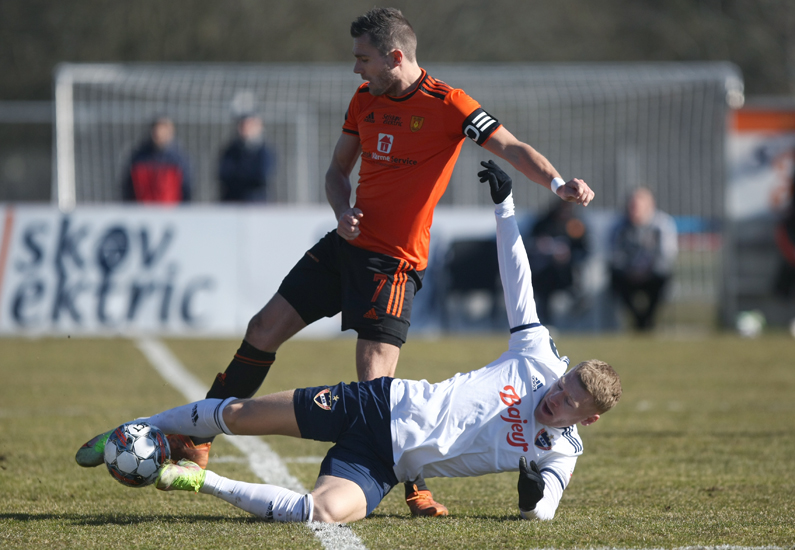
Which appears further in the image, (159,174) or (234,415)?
(159,174)

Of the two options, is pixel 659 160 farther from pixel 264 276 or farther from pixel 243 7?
pixel 243 7

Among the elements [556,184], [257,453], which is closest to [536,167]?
[556,184]

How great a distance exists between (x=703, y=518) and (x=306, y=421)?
1.77 m

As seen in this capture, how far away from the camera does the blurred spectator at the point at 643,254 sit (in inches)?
478

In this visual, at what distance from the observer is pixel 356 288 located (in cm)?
461

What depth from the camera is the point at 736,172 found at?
13.3 metres

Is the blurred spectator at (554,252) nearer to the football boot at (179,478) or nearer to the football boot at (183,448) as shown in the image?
the football boot at (183,448)

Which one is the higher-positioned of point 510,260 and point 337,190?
point 337,190

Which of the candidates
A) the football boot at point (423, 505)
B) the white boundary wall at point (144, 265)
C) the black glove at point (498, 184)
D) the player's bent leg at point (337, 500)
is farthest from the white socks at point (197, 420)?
the white boundary wall at point (144, 265)

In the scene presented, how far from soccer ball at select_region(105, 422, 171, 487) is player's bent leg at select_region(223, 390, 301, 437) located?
0.31 m

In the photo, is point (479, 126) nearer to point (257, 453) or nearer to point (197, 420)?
point (197, 420)

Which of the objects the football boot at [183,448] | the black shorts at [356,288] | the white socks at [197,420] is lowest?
the football boot at [183,448]

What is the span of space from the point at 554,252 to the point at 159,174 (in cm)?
528

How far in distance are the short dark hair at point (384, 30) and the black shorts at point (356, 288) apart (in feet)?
3.22
